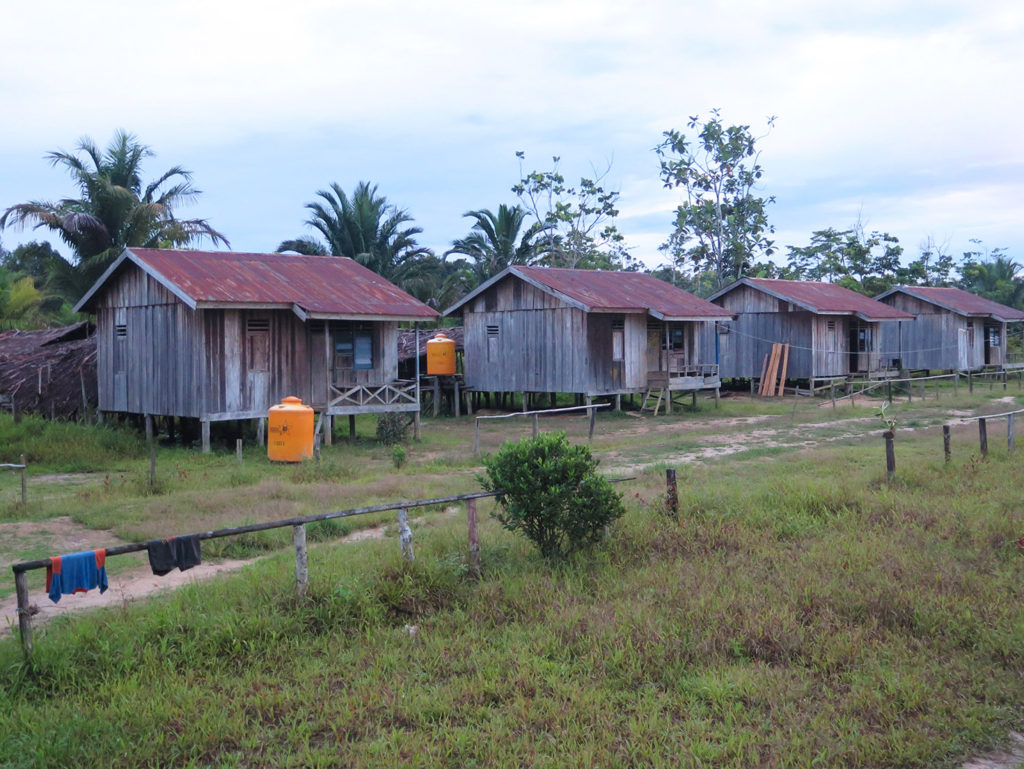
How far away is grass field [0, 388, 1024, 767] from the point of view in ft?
17.0

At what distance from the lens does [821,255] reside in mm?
54031

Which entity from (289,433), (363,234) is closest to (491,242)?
(363,234)

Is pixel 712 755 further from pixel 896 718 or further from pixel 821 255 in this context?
pixel 821 255

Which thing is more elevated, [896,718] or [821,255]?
[821,255]

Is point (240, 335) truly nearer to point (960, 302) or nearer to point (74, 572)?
point (74, 572)

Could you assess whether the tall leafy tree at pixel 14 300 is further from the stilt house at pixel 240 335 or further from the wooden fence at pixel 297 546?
the wooden fence at pixel 297 546

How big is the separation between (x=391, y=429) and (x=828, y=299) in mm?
20845

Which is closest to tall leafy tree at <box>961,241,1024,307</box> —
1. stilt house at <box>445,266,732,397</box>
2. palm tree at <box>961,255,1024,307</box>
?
palm tree at <box>961,255,1024,307</box>

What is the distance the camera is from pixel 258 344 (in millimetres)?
20656

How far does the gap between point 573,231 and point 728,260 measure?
8.96 m

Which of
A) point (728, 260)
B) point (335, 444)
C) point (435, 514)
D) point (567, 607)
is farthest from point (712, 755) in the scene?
point (728, 260)

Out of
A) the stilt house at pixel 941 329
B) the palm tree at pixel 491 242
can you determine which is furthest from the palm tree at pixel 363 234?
the stilt house at pixel 941 329

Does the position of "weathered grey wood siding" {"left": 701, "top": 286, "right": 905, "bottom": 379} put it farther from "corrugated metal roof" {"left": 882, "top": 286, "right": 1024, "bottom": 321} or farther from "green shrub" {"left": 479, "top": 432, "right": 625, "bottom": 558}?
"green shrub" {"left": 479, "top": 432, "right": 625, "bottom": 558}

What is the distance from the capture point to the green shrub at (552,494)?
875 cm
